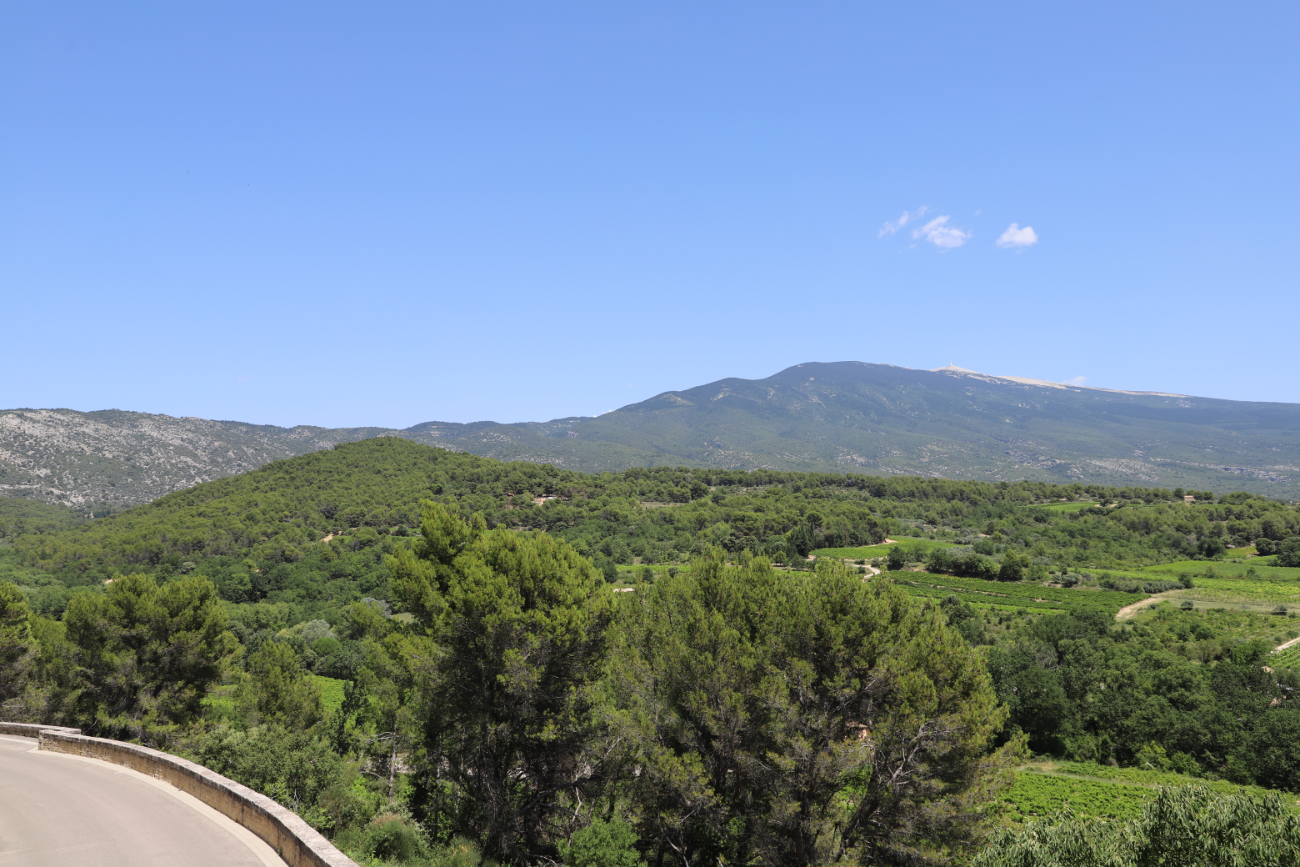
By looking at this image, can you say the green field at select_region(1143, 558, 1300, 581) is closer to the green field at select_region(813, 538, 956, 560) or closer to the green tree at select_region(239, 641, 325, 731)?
the green field at select_region(813, 538, 956, 560)

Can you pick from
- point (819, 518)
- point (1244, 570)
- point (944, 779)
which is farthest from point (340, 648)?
point (1244, 570)

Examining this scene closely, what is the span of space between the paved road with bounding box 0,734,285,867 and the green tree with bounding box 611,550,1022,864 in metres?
7.95

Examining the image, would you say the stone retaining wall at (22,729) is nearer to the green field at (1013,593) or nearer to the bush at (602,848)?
the bush at (602,848)

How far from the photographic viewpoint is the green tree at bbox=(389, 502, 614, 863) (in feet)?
53.3

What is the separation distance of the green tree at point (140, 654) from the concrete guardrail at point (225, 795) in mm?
6681

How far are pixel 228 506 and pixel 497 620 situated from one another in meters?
86.8

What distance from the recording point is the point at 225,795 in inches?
460

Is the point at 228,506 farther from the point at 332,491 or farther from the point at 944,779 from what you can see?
the point at 944,779

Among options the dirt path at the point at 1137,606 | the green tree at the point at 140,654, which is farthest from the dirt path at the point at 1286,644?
the green tree at the point at 140,654

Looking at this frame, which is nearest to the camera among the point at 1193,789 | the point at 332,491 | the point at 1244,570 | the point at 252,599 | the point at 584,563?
the point at 1193,789

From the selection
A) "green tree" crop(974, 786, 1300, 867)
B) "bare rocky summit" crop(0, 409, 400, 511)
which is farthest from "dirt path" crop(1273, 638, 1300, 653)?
"bare rocky summit" crop(0, 409, 400, 511)

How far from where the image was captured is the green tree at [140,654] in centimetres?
2433

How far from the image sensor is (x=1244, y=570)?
246ft

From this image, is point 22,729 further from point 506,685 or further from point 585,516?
point 585,516
